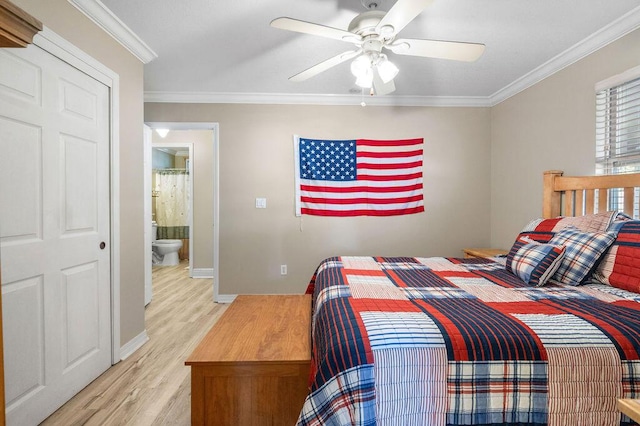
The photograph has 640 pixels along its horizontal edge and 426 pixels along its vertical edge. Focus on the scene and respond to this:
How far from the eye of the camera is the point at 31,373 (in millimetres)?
1731

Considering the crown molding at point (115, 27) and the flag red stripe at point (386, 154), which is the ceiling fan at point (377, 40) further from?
the flag red stripe at point (386, 154)

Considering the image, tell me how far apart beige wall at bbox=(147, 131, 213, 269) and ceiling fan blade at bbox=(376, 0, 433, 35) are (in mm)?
4145

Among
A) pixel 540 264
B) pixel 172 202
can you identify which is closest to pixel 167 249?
pixel 172 202

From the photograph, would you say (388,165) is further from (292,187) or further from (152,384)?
(152,384)

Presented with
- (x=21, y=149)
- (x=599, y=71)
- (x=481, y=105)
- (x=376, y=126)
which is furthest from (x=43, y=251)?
(x=481, y=105)

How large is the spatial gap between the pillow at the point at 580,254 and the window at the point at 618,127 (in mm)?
695

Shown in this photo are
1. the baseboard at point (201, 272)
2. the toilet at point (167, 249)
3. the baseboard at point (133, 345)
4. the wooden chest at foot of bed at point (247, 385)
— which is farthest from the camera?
the toilet at point (167, 249)

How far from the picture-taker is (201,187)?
5410 millimetres

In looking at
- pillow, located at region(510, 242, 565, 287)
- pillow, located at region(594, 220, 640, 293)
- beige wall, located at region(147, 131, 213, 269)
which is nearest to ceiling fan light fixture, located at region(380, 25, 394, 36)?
pillow, located at region(510, 242, 565, 287)

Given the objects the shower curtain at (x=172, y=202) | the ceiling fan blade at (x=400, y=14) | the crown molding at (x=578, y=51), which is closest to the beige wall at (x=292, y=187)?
the crown molding at (x=578, y=51)

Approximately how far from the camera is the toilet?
593 cm

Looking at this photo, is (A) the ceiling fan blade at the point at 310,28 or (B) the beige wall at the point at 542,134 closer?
(A) the ceiling fan blade at the point at 310,28

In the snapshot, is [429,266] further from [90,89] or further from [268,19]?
[90,89]

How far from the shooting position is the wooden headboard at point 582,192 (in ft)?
7.15
